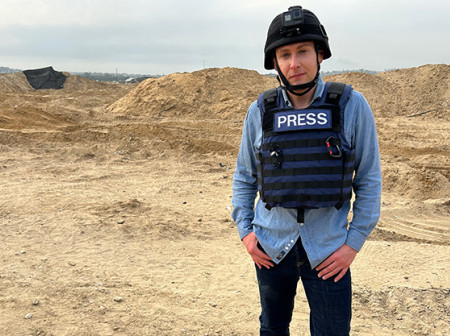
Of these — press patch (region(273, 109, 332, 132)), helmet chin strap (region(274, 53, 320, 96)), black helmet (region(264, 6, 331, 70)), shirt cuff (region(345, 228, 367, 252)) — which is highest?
black helmet (region(264, 6, 331, 70))

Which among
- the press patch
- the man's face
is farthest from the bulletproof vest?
the man's face

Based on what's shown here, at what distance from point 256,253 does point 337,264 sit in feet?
1.21

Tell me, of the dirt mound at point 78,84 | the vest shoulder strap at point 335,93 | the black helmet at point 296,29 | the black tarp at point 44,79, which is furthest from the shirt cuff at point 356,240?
the black tarp at point 44,79

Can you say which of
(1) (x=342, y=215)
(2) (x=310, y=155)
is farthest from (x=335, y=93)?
(1) (x=342, y=215)

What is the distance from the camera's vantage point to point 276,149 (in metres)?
1.91

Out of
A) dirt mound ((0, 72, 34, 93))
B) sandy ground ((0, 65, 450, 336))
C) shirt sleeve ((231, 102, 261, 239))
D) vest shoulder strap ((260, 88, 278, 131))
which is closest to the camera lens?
vest shoulder strap ((260, 88, 278, 131))

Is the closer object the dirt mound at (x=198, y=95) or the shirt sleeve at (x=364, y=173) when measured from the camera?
the shirt sleeve at (x=364, y=173)

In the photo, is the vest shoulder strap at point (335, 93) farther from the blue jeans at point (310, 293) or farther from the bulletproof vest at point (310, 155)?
the blue jeans at point (310, 293)

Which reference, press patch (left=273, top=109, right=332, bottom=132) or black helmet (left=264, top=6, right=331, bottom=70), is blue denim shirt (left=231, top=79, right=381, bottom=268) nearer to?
press patch (left=273, top=109, right=332, bottom=132)

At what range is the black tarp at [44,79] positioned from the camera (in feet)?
115

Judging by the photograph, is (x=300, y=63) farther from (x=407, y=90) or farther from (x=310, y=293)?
(x=407, y=90)

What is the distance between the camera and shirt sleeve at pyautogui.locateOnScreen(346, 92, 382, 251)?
1796 millimetres

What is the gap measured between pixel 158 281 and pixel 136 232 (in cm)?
158

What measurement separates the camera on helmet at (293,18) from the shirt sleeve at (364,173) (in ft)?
1.29
